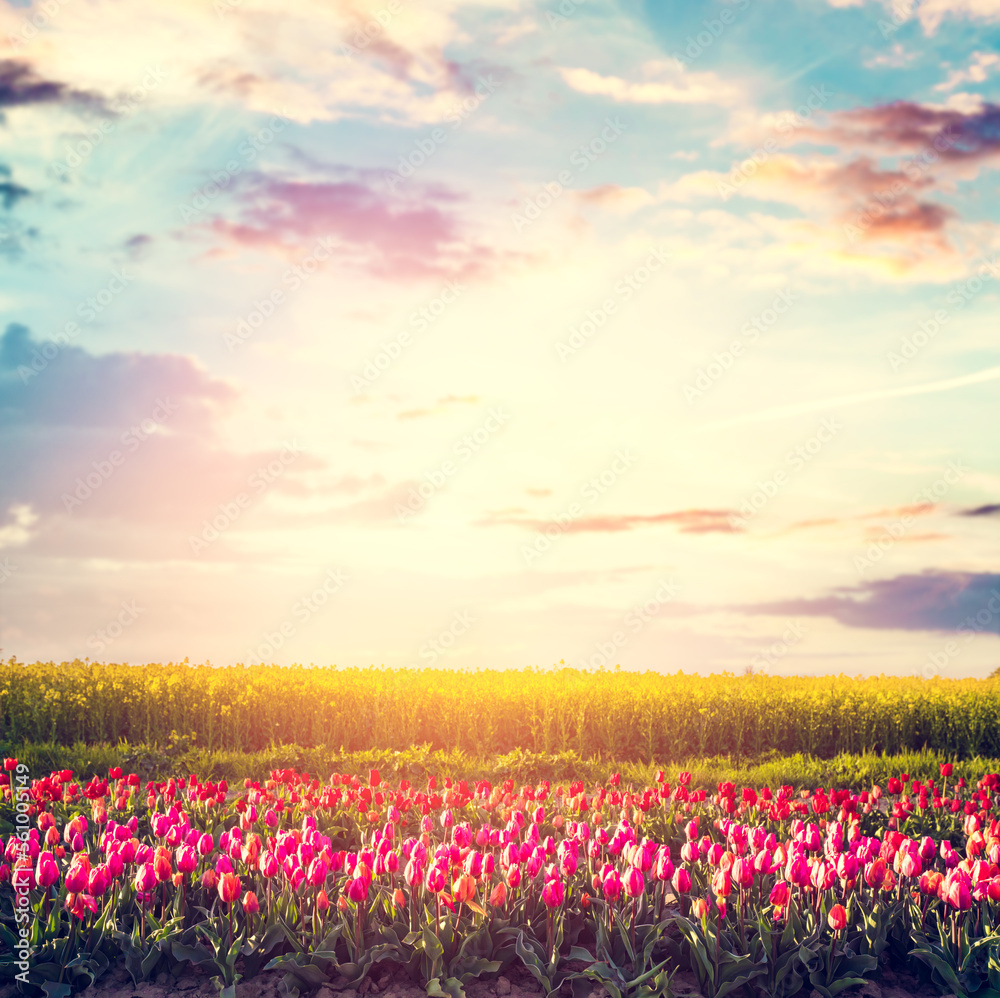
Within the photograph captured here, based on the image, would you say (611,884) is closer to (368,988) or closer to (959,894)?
(368,988)

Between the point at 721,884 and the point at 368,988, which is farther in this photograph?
the point at 721,884

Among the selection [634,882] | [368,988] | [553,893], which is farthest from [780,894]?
[368,988]

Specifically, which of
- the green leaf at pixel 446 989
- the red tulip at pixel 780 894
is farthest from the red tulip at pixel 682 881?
the green leaf at pixel 446 989

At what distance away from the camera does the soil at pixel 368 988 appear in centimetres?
496

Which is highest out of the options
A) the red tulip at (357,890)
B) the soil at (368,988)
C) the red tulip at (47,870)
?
the red tulip at (357,890)

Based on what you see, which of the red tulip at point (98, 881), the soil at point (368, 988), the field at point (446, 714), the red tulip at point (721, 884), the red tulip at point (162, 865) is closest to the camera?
the soil at point (368, 988)

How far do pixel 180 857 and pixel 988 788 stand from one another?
817cm

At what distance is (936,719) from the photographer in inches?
649

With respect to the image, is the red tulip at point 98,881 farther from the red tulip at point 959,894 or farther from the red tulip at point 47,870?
the red tulip at point 959,894

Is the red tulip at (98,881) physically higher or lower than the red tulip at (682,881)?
lower

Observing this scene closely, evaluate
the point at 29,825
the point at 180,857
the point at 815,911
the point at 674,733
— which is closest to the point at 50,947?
the point at 180,857

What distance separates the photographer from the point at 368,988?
498 cm

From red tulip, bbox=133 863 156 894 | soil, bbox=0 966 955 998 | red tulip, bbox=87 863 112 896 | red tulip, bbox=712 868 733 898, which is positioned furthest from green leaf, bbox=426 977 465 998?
red tulip, bbox=87 863 112 896

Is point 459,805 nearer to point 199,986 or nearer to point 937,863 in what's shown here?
point 199,986
